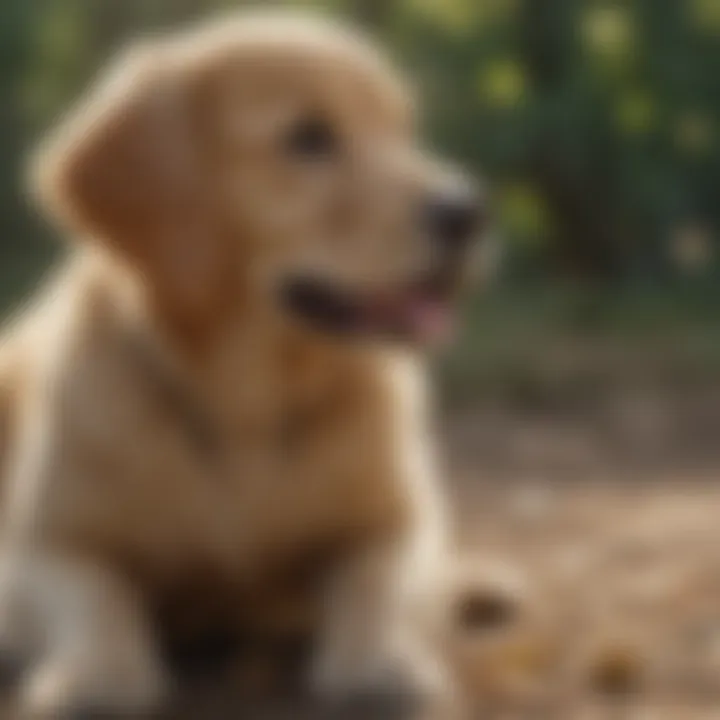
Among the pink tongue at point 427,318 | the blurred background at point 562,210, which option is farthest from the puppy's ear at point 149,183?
the blurred background at point 562,210

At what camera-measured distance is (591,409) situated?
4.21 meters

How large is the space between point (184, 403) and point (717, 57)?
3452mm

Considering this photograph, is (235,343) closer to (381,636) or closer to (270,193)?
(270,193)

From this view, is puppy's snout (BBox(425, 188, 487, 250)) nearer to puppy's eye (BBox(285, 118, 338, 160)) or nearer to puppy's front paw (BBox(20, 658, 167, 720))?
puppy's eye (BBox(285, 118, 338, 160))

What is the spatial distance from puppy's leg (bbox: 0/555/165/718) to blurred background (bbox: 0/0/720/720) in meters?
1.23

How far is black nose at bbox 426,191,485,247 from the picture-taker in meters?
1.99

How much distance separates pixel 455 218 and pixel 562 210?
3302mm

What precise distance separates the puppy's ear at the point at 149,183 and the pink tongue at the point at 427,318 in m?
0.24

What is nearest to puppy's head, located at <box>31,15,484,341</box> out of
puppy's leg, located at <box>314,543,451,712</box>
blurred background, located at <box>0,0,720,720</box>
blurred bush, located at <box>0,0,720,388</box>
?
puppy's leg, located at <box>314,543,451,712</box>

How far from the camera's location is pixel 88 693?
1784mm

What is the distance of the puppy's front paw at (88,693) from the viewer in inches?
69.5

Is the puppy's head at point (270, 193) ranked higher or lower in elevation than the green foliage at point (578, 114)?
lower

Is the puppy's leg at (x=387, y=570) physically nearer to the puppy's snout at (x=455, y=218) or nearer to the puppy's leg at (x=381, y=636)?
the puppy's leg at (x=381, y=636)

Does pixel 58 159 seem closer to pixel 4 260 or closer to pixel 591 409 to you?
pixel 591 409
